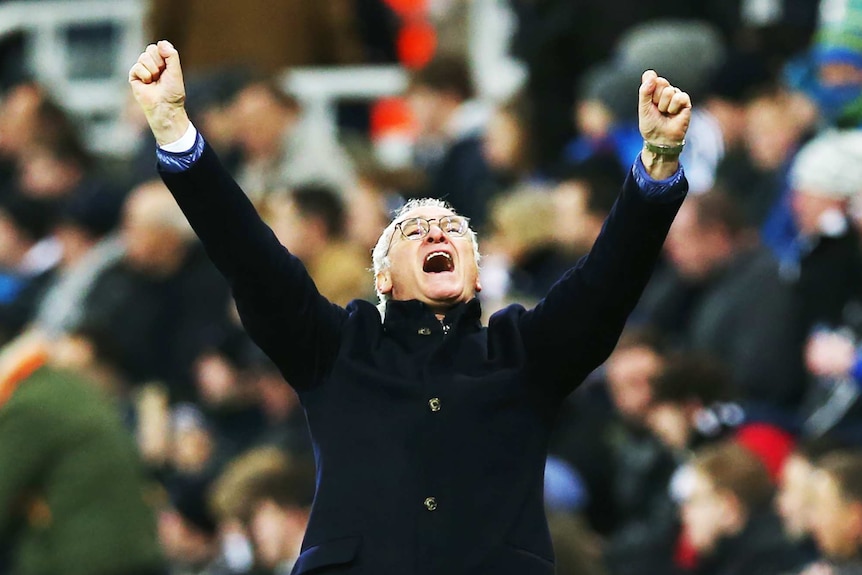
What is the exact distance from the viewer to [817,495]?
7.05 m

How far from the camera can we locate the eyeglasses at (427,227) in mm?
4836

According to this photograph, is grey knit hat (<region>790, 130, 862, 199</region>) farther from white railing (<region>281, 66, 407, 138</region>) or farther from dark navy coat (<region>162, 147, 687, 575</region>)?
white railing (<region>281, 66, 407, 138</region>)

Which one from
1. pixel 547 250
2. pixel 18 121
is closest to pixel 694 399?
pixel 547 250

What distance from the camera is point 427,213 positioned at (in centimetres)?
488

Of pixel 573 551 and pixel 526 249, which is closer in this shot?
pixel 573 551

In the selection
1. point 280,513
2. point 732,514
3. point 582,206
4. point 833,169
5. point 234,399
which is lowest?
point 732,514

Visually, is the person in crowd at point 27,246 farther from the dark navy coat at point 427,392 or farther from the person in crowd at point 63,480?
the dark navy coat at point 427,392

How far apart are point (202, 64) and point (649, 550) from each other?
5145 mm

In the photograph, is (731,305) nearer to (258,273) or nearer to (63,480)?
(63,480)

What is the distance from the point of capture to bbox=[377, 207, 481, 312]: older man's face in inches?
188

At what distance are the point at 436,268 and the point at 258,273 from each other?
0.44 meters

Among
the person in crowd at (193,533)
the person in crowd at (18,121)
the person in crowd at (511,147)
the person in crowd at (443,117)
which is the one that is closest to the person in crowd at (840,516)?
the person in crowd at (193,533)

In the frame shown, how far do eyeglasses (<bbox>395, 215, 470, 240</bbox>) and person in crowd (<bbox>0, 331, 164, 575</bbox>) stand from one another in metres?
3.86

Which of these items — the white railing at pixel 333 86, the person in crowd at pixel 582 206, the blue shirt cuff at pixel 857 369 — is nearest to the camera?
the blue shirt cuff at pixel 857 369
